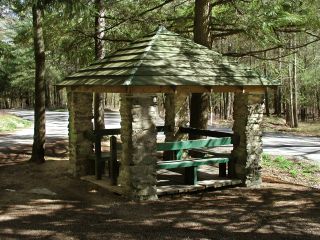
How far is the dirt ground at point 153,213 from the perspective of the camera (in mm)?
6832

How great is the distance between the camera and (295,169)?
1374 cm

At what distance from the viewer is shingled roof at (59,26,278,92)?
888 cm

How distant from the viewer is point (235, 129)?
10.7m

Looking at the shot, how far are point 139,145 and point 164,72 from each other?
5.45ft

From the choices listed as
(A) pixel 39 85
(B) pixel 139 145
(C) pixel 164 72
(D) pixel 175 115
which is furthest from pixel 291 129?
(B) pixel 139 145

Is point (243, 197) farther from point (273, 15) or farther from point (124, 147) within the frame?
point (273, 15)

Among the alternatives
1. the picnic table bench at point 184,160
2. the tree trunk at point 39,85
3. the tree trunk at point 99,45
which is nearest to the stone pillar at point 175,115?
the picnic table bench at point 184,160

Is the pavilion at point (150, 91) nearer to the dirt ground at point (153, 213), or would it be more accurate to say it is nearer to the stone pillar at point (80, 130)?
the stone pillar at point (80, 130)

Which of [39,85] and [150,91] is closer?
[150,91]

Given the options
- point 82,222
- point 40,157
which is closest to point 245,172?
point 82,222

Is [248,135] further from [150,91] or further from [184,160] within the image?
[150,91]

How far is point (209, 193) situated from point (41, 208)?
387 centimetres

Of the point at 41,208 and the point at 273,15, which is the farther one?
the point at 273,15

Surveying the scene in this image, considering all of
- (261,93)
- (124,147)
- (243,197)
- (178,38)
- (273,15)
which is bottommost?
(243,197)
